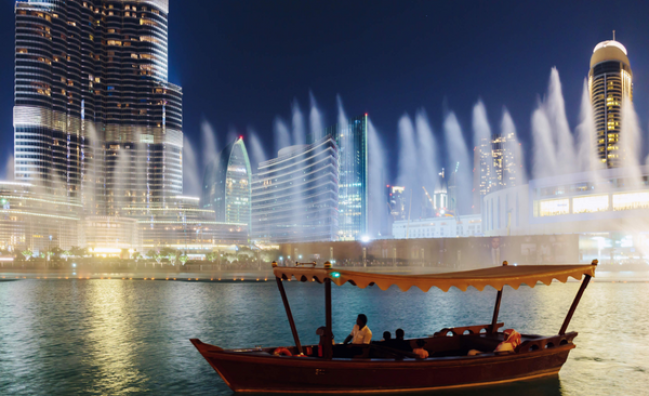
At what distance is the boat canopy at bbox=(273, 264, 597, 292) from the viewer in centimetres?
1253

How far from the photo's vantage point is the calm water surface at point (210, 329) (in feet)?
51.7

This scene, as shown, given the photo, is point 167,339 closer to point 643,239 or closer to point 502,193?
point 643,239

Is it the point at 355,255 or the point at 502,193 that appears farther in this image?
the point at 502,193

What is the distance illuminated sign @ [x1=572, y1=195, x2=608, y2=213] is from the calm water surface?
53.9 metres

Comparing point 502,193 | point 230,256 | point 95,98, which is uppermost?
point 95,98

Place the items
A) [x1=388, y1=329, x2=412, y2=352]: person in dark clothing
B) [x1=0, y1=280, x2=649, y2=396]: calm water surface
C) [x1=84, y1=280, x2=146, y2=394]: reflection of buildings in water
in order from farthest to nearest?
[x1=84, y1=280, x2=146, y2=394]: reflection of buildings in water < [x1=0, y1=280, x2=649, y2=396]: calm water surface < [x1=388, y1=329, x2=412, y2=352]: person in dark clothing

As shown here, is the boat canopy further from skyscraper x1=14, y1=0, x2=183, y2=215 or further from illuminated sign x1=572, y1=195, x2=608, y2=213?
skyscraper x1=14, y1=0, x2=183, y2=215

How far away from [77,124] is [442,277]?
199 metres

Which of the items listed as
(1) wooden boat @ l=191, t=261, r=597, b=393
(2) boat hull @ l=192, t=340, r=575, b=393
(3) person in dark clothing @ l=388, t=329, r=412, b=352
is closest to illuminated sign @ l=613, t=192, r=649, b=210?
(1) wooden boat @ l=191, t=261, r=597, b=393

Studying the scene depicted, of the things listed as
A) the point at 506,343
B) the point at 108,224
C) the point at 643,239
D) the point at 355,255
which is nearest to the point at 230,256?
the point at 355,255

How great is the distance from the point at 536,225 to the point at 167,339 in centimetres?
9765

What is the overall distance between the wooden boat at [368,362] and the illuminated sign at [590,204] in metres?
93.3

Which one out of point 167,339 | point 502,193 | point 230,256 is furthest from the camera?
point 230,256

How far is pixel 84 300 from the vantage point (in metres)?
39.8
